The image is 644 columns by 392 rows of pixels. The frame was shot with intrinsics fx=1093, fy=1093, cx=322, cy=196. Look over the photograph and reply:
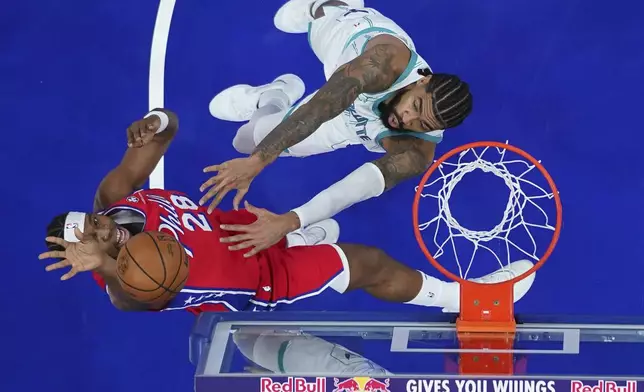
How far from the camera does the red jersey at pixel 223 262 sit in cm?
511

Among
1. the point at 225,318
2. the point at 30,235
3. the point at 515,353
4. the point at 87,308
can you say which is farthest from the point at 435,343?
the point at 30,235

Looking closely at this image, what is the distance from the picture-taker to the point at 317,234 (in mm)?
6211

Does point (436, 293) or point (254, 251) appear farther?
point (436, 293)

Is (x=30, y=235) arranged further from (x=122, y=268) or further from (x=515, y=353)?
(x=515, y=353)

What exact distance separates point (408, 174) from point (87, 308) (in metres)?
2.06

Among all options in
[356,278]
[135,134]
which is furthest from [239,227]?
[135,134]

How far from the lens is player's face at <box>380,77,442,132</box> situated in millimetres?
5770

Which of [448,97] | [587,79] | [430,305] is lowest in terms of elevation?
[430,305]

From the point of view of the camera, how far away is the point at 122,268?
4672mm

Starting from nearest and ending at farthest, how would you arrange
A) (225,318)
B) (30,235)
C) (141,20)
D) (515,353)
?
1. (515,353)
2. (225,318)
3. (30,235)
4. (141,20)

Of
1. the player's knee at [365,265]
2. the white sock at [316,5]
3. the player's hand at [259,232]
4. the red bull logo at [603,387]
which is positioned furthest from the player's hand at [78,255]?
the white sock at [316,5]

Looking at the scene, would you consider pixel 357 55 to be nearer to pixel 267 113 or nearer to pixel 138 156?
pixel 267 113

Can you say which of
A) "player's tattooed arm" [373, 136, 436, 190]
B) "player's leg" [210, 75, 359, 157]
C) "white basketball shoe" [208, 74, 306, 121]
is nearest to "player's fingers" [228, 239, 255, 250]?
"player's tattooed arm" [373, 136, 436, 190]

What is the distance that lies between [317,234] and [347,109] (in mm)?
735
